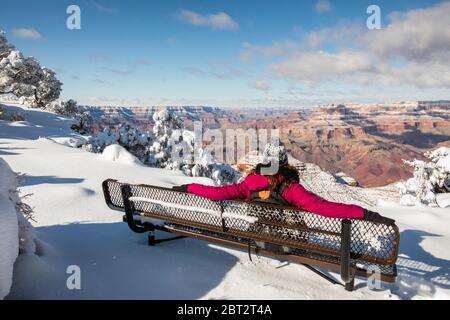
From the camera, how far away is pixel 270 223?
14.4 feet

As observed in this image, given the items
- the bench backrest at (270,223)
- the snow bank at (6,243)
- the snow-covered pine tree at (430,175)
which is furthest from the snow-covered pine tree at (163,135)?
the snow bank at (6,243)

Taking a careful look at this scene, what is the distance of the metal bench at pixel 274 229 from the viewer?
3945 mm

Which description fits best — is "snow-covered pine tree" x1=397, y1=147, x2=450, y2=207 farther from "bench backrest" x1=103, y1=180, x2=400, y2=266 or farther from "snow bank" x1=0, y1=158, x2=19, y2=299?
"snow bank" x1=0, y1=158, x2=19, y2=299

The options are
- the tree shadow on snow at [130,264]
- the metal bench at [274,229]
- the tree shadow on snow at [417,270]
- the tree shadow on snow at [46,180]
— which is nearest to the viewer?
the metal bench at [274,229]

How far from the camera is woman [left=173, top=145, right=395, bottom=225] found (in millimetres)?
4164

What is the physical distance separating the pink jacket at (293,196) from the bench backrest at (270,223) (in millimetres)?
127

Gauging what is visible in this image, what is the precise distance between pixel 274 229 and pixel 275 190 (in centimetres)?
53

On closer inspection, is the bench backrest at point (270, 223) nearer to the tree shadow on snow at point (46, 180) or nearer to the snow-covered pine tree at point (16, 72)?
the tree shadow on snow at point (46, 180)

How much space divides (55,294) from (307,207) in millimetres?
3183

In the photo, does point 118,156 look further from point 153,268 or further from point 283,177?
point 283,177

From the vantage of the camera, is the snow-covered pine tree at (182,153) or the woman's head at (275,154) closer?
the woman's head at (275,154)

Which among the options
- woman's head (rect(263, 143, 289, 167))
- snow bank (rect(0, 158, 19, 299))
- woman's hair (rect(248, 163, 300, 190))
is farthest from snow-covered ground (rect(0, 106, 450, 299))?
woman's head (rect(263, 143, 289, 167))
